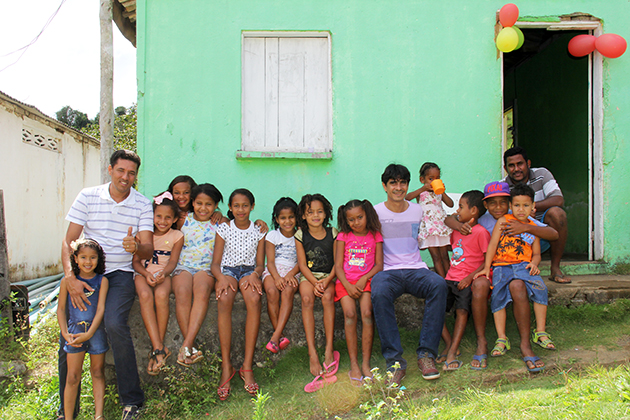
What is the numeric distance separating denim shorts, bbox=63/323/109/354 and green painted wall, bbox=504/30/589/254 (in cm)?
602

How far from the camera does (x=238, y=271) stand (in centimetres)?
351

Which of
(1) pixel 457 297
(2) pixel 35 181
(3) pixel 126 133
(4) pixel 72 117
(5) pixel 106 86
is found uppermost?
(4) pixel 72 117

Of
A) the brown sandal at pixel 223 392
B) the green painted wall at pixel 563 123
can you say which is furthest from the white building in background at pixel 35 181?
the green painted wall at pixel 563 123

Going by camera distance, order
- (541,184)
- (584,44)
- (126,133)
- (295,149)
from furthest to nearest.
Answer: (126,133) < (295,149) < (584,44) < (541,184)

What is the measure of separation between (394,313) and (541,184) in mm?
2113

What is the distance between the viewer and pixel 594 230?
4.59 meters

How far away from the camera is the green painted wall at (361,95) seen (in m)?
4.41

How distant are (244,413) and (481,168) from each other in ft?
10.8

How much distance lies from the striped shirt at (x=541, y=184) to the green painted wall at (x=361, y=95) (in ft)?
1.31

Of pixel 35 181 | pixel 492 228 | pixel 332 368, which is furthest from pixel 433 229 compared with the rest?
pixel 35 181

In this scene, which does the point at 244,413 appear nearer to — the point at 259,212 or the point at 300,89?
the point at 259,212

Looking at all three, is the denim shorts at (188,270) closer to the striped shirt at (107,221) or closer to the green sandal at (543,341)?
the striped shirt at (107,221)

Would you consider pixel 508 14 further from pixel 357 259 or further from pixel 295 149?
pixel 357 259

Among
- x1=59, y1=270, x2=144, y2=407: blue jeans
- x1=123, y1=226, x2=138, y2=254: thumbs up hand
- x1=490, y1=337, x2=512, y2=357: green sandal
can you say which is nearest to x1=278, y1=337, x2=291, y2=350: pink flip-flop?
x1=59, y1=270, x2=144, y2=407: blue jeans
